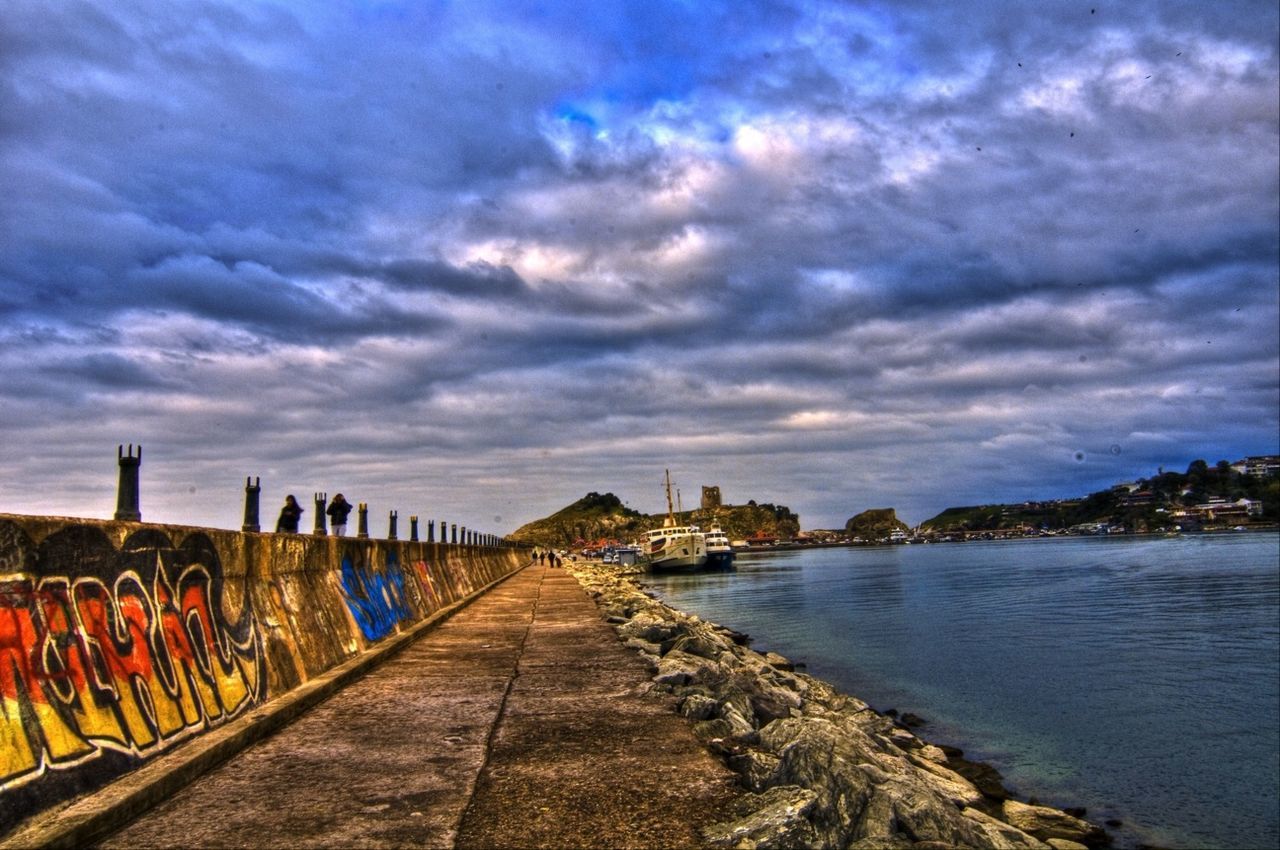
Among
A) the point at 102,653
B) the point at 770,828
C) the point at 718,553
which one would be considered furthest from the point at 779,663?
the point at 718,553

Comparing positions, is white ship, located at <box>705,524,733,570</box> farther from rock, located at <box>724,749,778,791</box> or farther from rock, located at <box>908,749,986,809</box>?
rock, located at <box>724,749,778,791</box>

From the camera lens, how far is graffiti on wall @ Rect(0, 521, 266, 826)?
4.06 metres

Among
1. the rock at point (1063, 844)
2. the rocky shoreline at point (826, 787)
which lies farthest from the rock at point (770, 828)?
the rock at point (1063, 844)

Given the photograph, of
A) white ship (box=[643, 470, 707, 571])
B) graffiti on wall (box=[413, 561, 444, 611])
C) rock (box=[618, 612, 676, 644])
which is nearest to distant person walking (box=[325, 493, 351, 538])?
graffiti on wall (box=[413, 561, 444, 611])

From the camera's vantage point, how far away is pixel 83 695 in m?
4.46

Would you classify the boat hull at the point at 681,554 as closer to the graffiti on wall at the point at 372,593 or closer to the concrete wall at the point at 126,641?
the graffiti on wall at the point at 372,593

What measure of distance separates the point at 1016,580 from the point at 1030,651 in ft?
128

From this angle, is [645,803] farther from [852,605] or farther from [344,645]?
[852,605]

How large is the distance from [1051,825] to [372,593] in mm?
8898

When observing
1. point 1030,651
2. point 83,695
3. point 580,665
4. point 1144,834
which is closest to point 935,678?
point 1030,651

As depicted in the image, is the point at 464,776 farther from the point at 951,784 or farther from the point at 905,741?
the point at 905,741

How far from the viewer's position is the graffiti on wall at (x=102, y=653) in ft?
13.3

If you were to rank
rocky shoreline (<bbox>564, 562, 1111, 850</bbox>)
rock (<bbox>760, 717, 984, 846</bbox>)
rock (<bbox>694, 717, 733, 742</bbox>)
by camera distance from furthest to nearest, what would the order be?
rock (<bbox>694, 717, 733, 742</bbox>), rock (<bbox>760, 717, 984, 846</bbox>), rocky shoreline (<bbox>564, 562, 1111, 850</bbox>)

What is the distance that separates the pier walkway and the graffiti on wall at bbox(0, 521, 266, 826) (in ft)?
1.40
